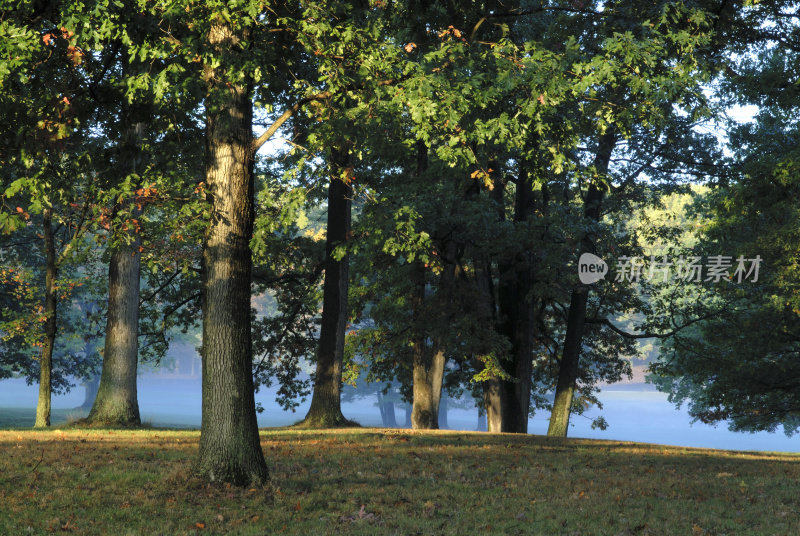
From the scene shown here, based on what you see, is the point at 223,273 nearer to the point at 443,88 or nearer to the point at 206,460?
the point at 206,460

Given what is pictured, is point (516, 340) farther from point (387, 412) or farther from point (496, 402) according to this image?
point (387, 412)

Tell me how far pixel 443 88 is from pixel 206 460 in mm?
5943

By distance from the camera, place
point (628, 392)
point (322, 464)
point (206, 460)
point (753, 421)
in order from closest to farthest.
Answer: point (206, 460)
point (322, 464)
point (753, 421)
point (628, 392)

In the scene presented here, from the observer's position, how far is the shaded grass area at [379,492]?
→ 8109 millimetres

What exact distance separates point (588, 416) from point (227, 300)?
103567 millimetres

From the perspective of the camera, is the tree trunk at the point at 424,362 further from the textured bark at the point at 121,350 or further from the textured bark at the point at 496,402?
the textured bark at the point at 121,350

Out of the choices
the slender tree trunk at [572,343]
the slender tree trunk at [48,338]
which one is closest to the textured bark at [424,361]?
the slender tree trunk at [572,343]

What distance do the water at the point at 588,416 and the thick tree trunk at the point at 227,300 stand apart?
59.8 metres

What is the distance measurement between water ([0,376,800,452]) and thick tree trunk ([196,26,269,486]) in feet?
196

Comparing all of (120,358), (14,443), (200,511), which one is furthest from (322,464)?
(120,358)

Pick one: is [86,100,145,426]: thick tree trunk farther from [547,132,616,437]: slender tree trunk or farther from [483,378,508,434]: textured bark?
[547,132,616,437]: slender tree trunk

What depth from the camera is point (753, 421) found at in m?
30.9

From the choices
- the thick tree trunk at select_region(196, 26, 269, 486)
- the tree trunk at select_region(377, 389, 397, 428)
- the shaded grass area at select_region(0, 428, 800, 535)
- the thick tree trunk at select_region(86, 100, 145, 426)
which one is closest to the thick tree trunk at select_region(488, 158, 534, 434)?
the shaded grass area at select_region(0, 428, 800, 535)

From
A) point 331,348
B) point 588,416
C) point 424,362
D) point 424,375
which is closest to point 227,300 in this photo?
point 331,348
